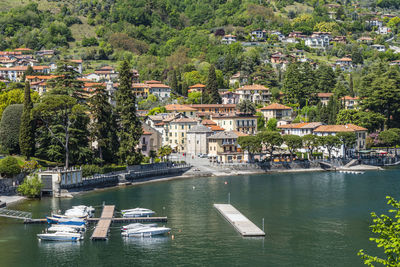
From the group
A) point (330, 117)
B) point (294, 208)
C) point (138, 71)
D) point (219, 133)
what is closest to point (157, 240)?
point (294, 208)

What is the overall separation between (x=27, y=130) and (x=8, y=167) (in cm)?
793

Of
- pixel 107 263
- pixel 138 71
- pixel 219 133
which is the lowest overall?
pixel 107 263

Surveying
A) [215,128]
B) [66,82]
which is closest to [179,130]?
[215,128]

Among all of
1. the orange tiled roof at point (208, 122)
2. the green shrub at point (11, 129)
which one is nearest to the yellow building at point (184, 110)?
the orange tiled roof at point (208, 122)

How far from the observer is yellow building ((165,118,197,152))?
366 ft

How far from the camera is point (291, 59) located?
582 ft

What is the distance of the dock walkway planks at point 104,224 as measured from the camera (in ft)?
164

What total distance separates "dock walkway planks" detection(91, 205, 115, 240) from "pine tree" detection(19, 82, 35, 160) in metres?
18.9

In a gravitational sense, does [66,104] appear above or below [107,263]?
above

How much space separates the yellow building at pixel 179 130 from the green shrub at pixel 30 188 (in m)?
45.8

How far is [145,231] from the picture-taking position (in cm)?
5172

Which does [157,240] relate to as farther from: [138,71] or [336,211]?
[138,71]

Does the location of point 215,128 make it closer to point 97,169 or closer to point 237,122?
point 237,122

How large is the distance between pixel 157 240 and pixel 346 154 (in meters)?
66.3
